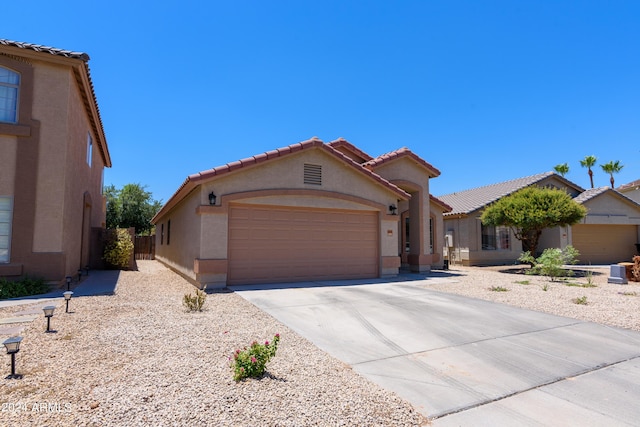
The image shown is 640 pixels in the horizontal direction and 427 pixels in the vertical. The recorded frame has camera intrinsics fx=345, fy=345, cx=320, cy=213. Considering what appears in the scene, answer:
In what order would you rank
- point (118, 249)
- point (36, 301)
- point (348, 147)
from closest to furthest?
point (36, 301) → point (118, 249) → point (348, 147)

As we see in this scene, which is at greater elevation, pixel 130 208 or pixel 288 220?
pixel 130 208

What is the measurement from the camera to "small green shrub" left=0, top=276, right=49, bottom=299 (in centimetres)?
829

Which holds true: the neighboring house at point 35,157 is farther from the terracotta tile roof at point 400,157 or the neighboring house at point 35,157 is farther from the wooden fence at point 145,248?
the wooden fence at point 145,248

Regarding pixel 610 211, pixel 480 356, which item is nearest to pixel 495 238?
pixel 610 211

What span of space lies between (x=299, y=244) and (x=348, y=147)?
7235mm

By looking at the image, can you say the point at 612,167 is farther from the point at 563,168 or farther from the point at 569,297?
the point at 569,297

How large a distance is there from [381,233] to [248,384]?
1025 cm

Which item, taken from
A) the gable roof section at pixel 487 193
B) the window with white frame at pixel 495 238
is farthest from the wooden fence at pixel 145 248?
the window with white frame at pixel 495 238

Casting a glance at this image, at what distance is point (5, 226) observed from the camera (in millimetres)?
9078

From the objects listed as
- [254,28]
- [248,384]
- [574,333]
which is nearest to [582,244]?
[574,333]

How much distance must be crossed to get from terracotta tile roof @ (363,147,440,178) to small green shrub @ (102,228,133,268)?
11.4m

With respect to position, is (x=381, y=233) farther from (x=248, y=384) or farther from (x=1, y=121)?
(x=1, y=121)

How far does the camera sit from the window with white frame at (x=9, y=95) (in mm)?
9336

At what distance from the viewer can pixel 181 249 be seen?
1413cm
